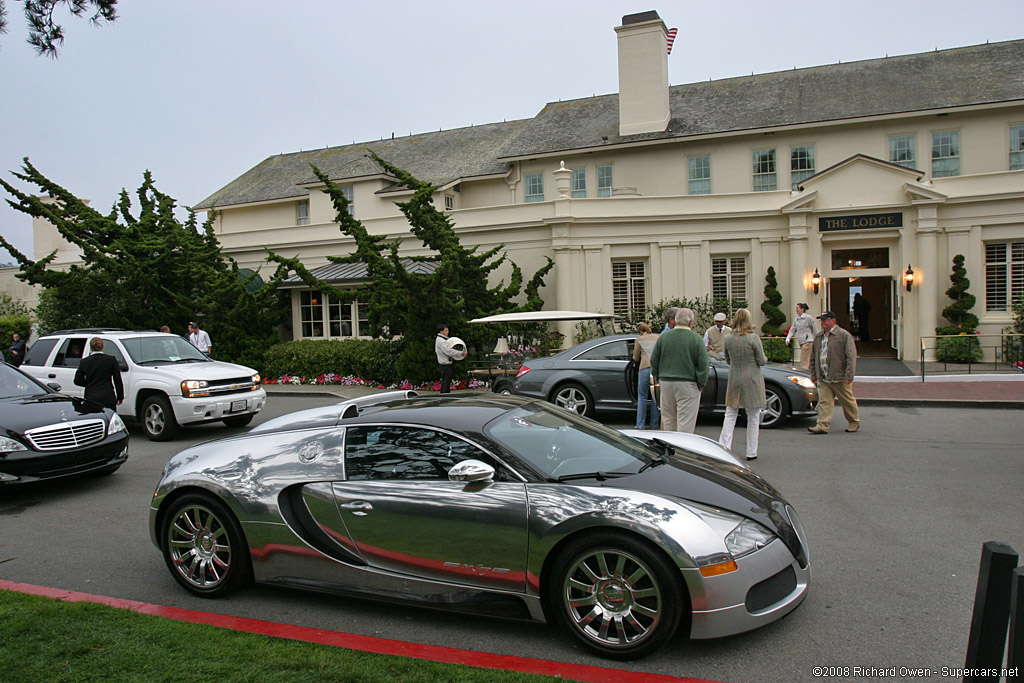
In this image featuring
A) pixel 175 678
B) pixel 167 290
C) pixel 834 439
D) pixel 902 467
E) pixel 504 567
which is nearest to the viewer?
pixel 175 678

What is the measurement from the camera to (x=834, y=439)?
10.1m

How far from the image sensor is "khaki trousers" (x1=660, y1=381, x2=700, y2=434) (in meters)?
8.36

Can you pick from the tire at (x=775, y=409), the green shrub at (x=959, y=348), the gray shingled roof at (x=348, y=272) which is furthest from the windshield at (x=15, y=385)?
the green shrub at (x=959, y=348)

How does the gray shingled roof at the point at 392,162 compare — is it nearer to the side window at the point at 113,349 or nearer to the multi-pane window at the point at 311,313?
the multi-pane window at the point at 311,313

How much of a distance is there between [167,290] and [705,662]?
2091cm

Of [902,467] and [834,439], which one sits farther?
[834,439]

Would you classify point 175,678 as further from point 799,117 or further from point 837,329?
point 799,117

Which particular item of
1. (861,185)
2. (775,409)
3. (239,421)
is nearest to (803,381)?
(775,409)

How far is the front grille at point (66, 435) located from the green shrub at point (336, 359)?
34.9 feet

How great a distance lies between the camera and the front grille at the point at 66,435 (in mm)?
7500

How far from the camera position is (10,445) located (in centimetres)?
731

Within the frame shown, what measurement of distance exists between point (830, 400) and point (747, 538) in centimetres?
750

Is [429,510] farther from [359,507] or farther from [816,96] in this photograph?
[816,96]

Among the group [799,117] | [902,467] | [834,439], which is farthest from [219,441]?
[799,117]
